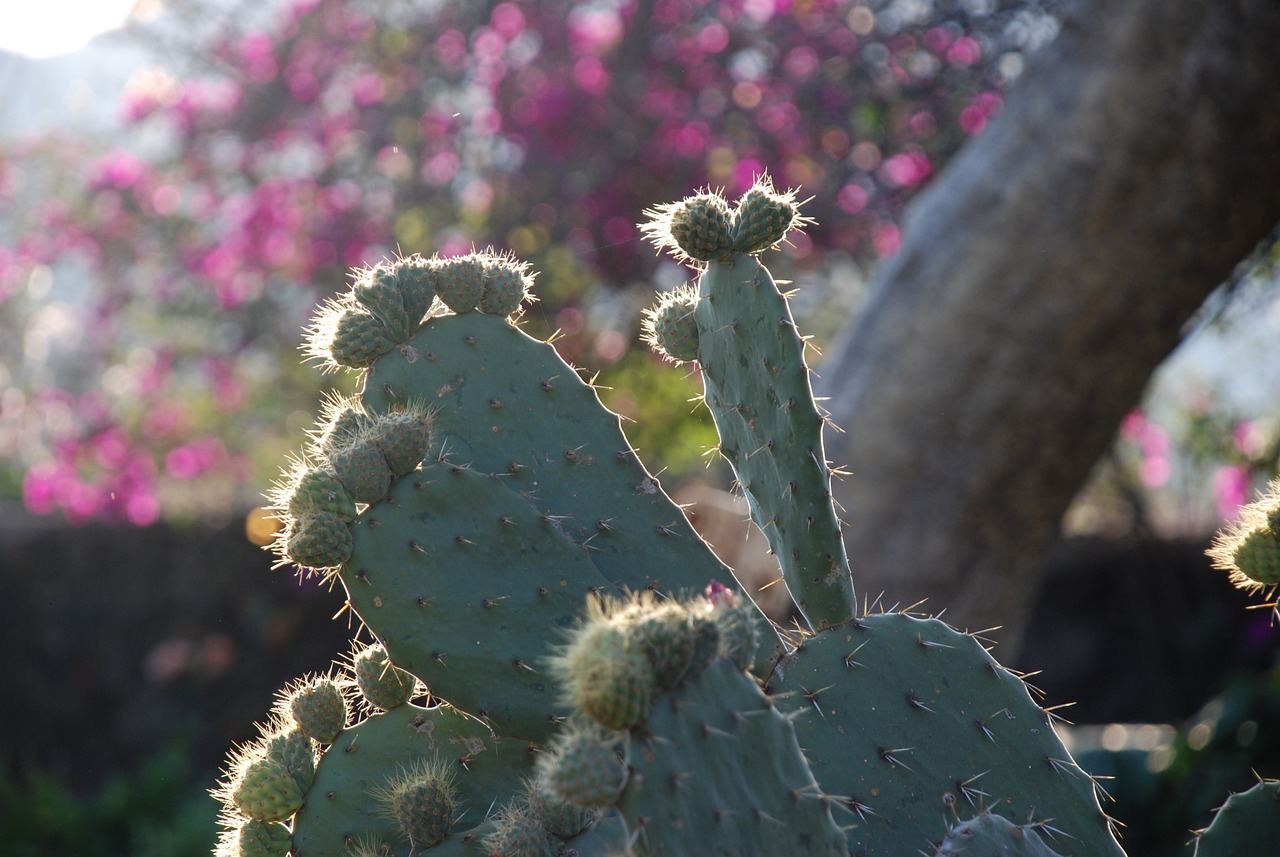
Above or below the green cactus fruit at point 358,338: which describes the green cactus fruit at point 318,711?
below

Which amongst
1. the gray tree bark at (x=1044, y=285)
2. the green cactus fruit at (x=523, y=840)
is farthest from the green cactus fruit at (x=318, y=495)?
the gray tree bark at (x=1044, y=285)

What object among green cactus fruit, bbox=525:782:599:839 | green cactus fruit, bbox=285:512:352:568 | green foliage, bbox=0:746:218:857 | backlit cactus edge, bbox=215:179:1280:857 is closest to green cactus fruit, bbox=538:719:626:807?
backlit cactus edge, bbox=215:179:1280:857

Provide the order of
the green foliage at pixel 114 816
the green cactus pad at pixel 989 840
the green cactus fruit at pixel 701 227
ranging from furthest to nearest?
the green foliage at pixel 114 816 → the green cactus fruit at pixel 701 227 → the green cactus pad at pixel 989 840

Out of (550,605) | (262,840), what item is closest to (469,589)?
(550,605)

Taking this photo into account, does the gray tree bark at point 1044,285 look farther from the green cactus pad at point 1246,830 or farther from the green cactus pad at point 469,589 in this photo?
the green cactus pad at point 469,589

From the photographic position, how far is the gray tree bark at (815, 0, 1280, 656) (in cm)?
304

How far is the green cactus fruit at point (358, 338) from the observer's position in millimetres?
1447

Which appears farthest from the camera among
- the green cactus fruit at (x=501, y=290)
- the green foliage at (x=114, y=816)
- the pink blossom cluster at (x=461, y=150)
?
the pink blossom cluster at (x=461, y=150)

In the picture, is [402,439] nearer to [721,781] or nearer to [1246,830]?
[721,781]

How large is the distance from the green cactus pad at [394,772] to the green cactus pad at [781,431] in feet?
1.44

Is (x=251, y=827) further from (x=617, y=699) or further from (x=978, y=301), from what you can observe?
(x=978, y=301)

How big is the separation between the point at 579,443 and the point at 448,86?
4.16m

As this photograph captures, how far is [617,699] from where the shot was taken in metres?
0.86

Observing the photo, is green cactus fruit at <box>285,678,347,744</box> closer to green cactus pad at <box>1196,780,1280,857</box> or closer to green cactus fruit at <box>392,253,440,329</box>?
green cactus fruit at <box>392,253,440,329</box>
